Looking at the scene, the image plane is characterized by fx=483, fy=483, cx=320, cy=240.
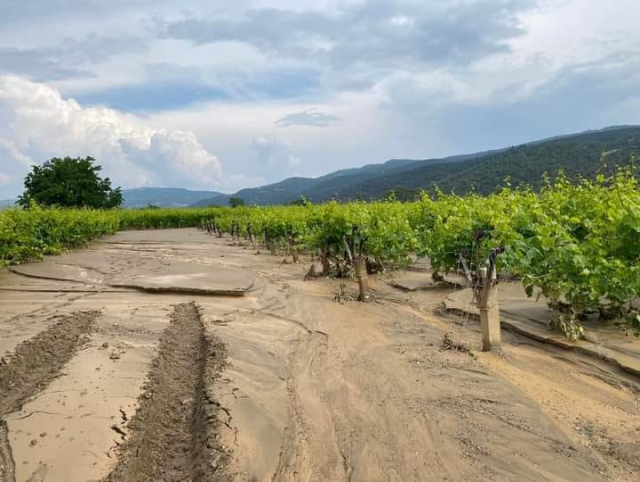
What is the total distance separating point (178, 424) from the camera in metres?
3.66

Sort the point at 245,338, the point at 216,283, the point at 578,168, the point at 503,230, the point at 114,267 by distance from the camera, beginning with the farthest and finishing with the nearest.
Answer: the point at 578,168 < the point at 114,267 < the point at 216,283 < the point at 245,338 < the point at 503,230

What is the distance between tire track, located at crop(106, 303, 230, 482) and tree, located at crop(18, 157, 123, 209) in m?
40.2

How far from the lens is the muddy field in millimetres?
3072

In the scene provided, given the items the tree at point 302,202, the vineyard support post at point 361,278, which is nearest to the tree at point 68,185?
the tree at point 302,202

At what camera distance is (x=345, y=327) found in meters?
6.47

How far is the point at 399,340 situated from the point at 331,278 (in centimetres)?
465

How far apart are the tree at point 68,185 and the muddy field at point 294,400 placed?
38.9 meters

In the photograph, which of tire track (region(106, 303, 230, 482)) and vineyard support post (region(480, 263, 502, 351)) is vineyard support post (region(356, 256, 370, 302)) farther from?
tire track (region(106, 303, 230, 482))

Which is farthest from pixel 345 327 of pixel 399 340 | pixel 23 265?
pixel 23 265

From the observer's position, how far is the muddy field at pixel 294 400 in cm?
307

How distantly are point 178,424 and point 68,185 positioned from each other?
1758 inches

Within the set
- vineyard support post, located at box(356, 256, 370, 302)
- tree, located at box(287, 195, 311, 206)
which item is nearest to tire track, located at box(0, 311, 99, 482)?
vineyard support post, located at box(356, 256, 370, 302)

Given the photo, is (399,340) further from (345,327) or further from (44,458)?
(44,458)

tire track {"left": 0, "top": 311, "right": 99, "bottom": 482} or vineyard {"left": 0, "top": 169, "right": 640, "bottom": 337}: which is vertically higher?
vineyard {"left": 0, "top": 169, "right": 640, "bottom": 337}
